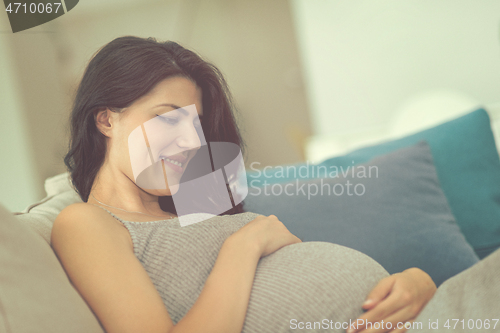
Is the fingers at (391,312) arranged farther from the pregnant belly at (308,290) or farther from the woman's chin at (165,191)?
the woman's chin at (165,191)

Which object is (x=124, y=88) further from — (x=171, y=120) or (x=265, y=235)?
(x=265, y=235)

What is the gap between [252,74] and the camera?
753 millimetres

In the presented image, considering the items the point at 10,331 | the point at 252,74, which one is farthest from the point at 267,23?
the point at 10,331

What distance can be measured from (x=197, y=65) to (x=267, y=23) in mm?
345

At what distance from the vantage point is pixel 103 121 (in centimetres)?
45

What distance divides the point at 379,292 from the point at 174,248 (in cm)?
27

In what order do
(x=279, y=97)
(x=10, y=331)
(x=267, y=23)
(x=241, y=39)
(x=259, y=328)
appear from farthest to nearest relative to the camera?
(x=279, y=97)
(x=267, y=23)
(x=241, y=39)
(x=259, y=328)
(x=10, y=331)

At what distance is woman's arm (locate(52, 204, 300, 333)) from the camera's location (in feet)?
1.28

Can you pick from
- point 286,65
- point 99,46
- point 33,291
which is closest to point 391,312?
point 33,291

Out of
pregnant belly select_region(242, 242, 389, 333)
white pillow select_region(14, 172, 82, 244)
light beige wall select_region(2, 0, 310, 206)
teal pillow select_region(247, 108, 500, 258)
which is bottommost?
teal pillow select_region(247, 108, 500, 258)

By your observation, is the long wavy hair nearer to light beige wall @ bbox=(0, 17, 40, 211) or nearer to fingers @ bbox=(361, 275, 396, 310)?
light beige wall @ bbox=(0, 17, 40, 211)

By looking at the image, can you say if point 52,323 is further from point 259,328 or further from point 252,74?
point 252,74

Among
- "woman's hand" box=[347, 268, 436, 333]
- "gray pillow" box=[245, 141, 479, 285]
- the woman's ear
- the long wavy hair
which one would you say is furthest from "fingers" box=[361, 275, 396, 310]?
the woman's ear

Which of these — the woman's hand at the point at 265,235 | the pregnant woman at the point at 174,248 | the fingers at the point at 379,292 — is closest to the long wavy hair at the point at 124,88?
the pregnant woman at the point at 174,248
